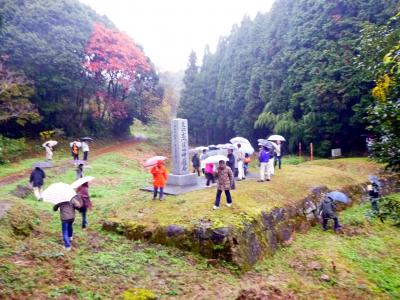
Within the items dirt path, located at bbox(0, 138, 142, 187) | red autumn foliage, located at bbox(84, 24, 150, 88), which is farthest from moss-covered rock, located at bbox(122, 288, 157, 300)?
red autumn foliage, located at bbox(84, 24, 150, 88)

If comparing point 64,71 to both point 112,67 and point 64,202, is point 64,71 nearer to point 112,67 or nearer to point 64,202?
point 112,67

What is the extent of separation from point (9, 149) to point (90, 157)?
6.05m

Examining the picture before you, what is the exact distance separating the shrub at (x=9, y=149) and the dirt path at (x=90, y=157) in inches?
78.2

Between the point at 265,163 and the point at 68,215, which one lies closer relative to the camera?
the point at 68,215

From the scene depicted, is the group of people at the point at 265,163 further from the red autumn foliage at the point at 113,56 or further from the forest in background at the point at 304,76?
the red autumn foliage at the point at 113,56

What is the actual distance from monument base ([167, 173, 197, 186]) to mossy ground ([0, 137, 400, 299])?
165cm

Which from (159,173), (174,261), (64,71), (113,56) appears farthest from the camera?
(113,56)

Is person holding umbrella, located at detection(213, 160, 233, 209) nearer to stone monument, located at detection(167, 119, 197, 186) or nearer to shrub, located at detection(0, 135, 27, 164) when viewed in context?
stone monument, located at detection(167, 119, 197, 186)

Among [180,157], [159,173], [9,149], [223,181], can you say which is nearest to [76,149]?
[9,149]

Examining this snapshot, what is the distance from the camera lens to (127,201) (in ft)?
41.2

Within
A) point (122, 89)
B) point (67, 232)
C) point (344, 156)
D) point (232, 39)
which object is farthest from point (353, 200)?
point (232, 39)

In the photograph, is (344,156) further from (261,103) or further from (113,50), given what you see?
(113,50)

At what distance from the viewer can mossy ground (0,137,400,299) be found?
703 cm

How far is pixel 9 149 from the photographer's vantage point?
795 inches
